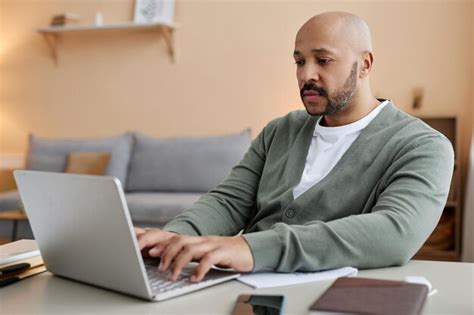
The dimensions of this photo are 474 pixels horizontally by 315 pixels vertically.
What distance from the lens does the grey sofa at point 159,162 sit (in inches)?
153

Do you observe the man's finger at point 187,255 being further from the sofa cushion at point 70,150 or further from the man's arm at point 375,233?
the sofa cushion at point 70,150

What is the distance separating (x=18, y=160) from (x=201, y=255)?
14.2 feet

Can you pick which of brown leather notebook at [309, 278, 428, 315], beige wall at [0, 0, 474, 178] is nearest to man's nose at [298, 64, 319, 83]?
brown leather notebook at [309, 278, 428, 315]

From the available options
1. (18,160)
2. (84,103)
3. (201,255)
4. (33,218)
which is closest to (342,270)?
(201,255)

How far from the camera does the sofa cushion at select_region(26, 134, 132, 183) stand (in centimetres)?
418

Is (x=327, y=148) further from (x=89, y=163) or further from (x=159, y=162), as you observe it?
(x=89, y=163)

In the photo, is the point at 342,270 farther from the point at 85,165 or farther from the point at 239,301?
the point at 85,165

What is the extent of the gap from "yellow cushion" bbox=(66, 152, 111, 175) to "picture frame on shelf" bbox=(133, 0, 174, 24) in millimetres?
1017

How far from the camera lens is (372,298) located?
786mm

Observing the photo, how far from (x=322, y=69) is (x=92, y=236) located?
29.1 inches

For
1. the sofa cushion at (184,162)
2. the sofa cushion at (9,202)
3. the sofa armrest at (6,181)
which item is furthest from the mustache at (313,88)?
the sofa armrest at (6,181)

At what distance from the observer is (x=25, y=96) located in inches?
193

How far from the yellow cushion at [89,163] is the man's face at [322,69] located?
2884 mm

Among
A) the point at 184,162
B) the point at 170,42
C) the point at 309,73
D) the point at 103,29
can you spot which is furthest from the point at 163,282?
the point at 103,29
